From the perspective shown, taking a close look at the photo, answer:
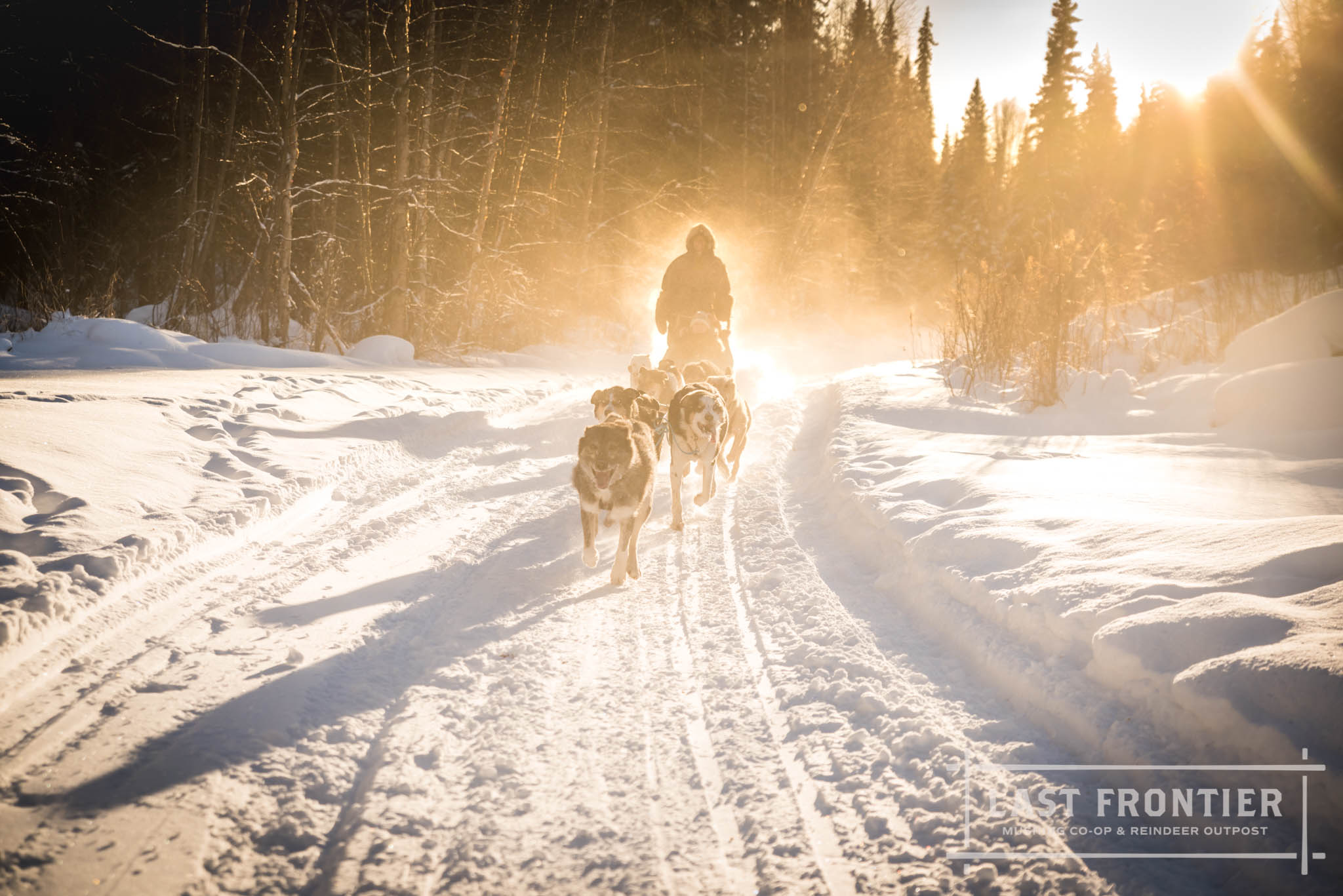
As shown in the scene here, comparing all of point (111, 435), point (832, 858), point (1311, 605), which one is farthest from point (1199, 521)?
point (111, 435)

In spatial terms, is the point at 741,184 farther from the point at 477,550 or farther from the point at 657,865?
the point at 657,865

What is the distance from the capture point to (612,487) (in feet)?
14.8

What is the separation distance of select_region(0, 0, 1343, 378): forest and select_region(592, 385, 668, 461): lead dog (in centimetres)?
619

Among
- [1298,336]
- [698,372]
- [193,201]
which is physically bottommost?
[698,372]

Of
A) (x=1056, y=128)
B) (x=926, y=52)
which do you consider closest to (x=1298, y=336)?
(x=1056, y=128)

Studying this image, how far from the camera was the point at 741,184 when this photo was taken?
2667 cm

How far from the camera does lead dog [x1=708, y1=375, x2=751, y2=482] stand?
7055 millimetres

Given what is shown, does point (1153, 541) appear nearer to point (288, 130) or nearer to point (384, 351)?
point (384, 351)

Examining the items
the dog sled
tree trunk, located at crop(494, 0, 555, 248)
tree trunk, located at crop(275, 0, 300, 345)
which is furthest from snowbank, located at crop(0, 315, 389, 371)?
tree trunk, located at crop(494, 0, 555, 248)

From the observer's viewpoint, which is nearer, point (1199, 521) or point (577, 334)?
point (1199, 521)

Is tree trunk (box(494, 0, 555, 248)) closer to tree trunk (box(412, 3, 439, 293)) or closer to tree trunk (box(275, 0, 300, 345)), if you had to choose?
tree trunk (box(412, 3, 439, 293))

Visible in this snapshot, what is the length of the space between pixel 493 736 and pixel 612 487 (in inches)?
84.1

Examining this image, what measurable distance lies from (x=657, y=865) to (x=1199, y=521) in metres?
3.67

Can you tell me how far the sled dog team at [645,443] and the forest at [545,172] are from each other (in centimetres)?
524
